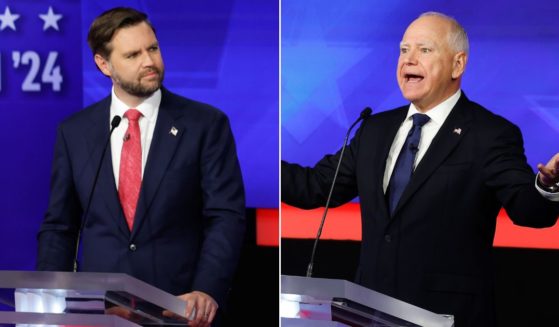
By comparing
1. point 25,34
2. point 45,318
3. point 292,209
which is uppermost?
point 25,34

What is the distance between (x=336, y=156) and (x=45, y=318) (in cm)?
167

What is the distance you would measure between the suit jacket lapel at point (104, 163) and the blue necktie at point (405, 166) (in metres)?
1.31

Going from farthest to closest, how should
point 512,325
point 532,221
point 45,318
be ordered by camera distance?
point 512,325
point 532,221
point 45,318

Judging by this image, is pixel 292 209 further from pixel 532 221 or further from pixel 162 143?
pixel 532 221

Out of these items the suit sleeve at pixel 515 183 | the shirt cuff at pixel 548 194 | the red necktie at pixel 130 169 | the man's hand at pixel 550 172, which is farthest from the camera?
the red necktie at pixel 130 169

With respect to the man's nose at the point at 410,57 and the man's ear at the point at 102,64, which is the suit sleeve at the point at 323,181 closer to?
Answer: the man's nose at the point at 410,57

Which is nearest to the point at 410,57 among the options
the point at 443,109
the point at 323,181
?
the point at 443,109

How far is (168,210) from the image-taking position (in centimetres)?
440

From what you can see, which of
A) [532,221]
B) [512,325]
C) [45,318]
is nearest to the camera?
[45,318]

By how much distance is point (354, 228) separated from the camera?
4.29 meters

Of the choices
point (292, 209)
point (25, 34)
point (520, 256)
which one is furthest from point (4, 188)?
point (520, 256)

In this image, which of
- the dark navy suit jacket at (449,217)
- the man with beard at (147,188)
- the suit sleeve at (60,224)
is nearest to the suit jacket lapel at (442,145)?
the dark navy suit jacket at (449,217)

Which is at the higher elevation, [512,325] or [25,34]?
[25,34]

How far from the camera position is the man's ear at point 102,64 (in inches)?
177
